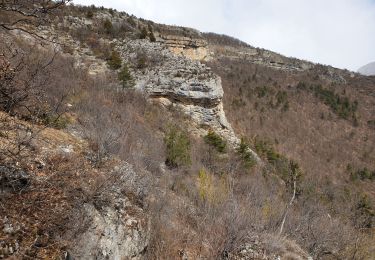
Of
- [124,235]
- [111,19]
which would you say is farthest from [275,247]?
[111,19]

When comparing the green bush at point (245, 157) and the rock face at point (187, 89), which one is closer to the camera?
the green bush at point (245, 157)

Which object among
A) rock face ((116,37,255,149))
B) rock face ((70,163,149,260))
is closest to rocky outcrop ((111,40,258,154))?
rock face ((116,37,255,149))

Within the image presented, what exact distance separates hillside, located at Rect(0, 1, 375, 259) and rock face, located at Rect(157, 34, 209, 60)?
0.18 metres

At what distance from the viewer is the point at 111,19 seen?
2448cm

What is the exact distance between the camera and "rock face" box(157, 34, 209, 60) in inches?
1377

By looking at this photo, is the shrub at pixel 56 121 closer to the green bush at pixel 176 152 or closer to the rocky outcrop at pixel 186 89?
the green bush at pixel 176 152

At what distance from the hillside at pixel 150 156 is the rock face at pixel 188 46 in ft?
0.59

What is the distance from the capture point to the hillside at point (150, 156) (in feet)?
16.0

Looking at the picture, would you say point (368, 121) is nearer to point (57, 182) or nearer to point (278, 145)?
point (278, 145)

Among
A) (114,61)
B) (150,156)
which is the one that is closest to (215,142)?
(150,156)

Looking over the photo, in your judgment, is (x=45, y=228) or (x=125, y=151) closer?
(x=45, y=228)

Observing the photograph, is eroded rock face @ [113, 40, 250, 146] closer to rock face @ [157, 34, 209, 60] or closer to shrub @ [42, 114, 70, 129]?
shrub @ [42, 114, 70, 129]

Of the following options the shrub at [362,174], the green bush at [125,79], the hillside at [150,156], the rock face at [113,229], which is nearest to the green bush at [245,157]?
the hillside at [150,156]

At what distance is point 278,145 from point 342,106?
43.2ft
